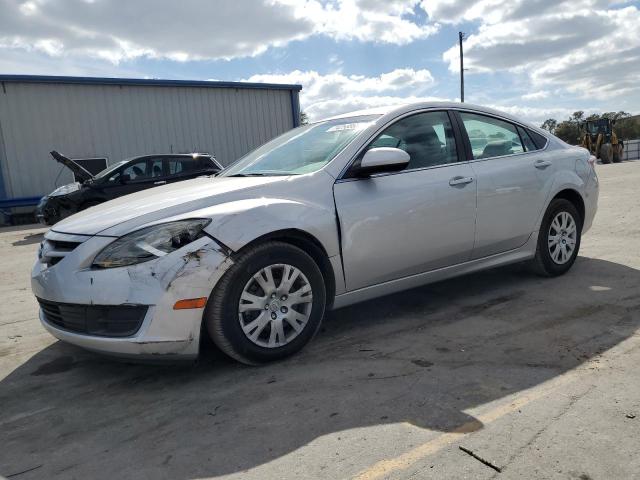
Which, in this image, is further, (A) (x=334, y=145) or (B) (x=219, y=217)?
(A) (x=334, y=145)

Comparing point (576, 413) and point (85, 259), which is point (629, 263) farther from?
point (85, 259)

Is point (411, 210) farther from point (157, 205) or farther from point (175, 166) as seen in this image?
point (175, 166)

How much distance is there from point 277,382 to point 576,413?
1508 millimetres

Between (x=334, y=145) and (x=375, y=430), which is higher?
(x=334, y=145)

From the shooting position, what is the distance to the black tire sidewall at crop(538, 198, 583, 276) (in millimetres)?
4621

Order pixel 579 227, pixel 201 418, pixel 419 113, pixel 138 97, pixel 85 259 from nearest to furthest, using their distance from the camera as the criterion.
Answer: pixel 201 418 → pixel 85 259 → pixel 419 113 → pixel 579 227 → pixel 138 97

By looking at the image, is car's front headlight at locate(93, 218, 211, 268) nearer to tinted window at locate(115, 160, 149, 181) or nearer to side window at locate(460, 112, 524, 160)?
side window at locate(460, 112, 524, 160)

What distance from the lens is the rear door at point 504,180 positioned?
409 cm

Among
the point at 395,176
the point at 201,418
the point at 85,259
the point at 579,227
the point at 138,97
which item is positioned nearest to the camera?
the point at 201,418

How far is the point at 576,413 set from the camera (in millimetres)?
2416

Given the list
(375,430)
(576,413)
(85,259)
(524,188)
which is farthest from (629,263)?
(85,259)

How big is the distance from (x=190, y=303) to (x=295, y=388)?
727mm

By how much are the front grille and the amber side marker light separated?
17cm

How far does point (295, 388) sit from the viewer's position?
2809mm
